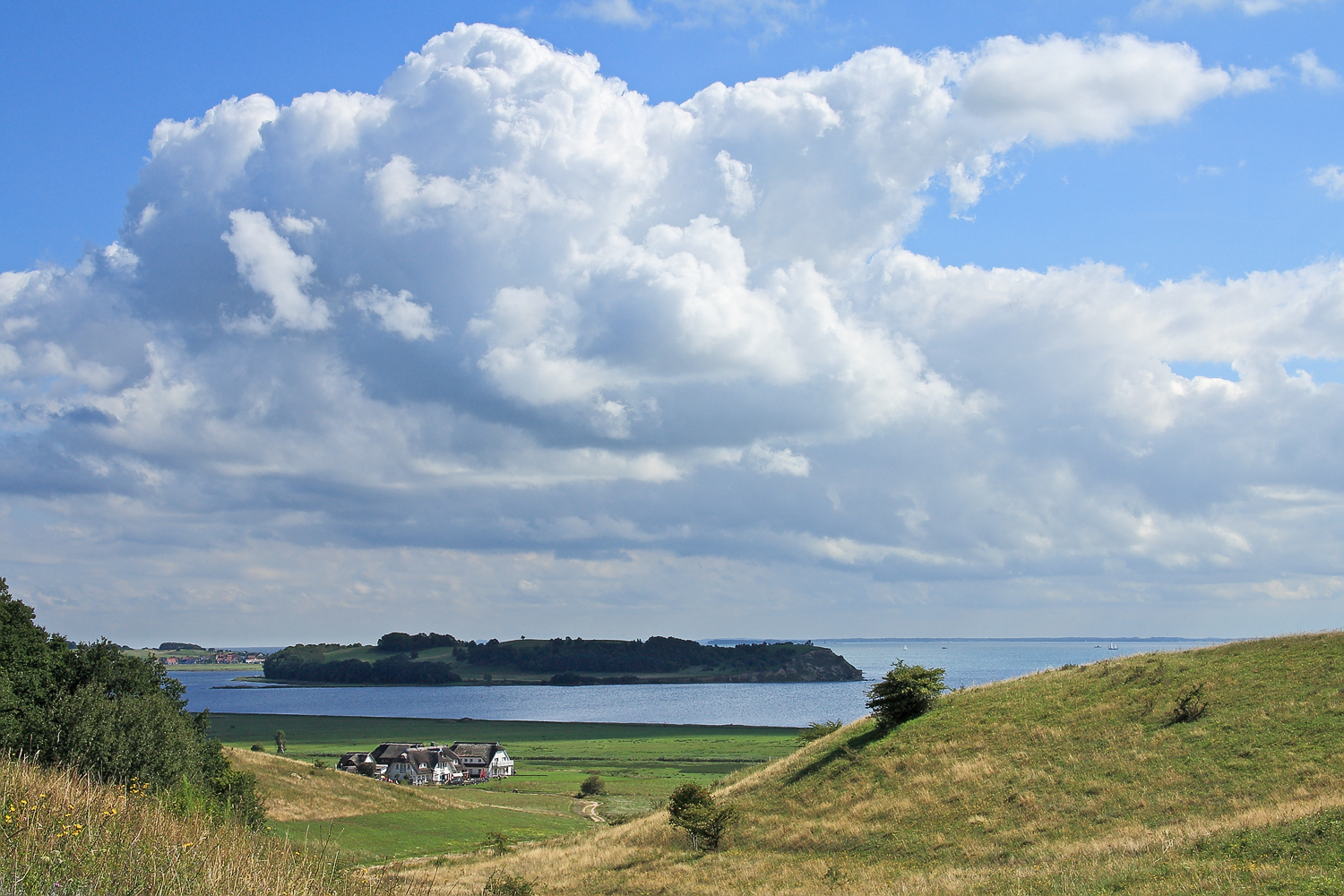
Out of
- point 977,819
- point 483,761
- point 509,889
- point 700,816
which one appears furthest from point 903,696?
point 483,761

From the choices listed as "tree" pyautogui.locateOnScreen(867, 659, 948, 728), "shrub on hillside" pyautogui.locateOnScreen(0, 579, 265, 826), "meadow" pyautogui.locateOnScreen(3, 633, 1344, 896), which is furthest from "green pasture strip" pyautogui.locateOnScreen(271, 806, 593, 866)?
"tree" pyautogui.locateOnScreen(867, 659, 948, 728)

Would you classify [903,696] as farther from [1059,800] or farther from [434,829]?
[434,829]

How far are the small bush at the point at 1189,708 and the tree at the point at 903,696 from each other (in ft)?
43.1

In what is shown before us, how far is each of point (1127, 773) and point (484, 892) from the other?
86.7ft

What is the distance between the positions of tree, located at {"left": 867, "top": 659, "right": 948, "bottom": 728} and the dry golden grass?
138 feet

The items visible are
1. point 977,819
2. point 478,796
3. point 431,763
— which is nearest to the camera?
point 977,819

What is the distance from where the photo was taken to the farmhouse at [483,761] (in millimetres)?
144125

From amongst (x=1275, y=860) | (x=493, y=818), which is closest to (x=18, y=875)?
(x=1275, y=860)

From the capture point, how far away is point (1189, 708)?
39625mm

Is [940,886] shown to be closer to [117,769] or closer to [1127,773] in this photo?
[1127,773]

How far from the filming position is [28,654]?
173ft

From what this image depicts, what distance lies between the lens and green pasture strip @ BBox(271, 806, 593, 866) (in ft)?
220

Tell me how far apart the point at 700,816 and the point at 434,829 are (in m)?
44.8

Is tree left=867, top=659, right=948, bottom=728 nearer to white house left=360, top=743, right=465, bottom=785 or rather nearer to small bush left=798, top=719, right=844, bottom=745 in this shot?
small bush left=798, top=719, right=844, bottom=745
